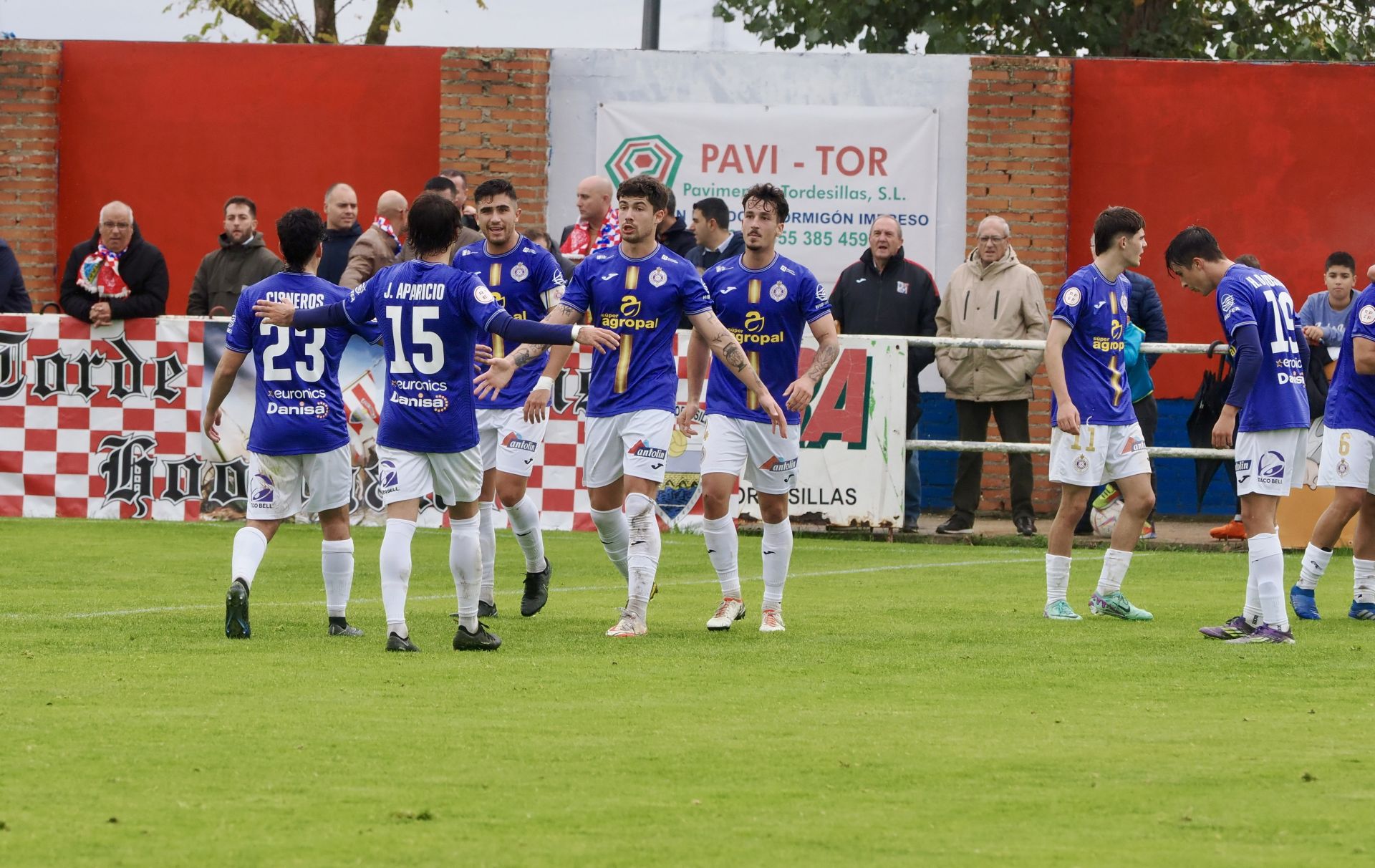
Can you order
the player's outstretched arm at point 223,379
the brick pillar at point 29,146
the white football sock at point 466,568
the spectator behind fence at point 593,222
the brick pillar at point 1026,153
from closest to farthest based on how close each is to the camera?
the white football sock at point 466,568, the player's outstretched arm at point 223,379, the spectator behind fence at point 593,222, the brick pillar at point 1026,153, the brick pillar at point 29,146

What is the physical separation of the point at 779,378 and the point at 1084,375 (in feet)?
5.57

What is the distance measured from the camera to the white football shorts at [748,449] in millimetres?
9656

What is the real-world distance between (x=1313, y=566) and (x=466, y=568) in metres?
4.75

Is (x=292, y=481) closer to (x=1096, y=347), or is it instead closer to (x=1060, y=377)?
(x=1060, y=377)

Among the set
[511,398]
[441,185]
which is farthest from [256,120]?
[511,398]

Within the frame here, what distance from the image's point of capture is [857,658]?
8.52 metres

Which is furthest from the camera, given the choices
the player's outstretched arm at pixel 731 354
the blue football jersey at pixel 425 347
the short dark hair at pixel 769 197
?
the short dark hair at pixel 769 197

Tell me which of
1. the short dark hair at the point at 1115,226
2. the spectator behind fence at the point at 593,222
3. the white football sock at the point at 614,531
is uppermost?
the spectator behind fence at the point at 593,222

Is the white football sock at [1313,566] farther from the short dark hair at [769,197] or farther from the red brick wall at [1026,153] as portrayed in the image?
the red brick wall at [1026,153]

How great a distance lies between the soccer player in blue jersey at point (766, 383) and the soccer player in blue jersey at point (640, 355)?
0.15m

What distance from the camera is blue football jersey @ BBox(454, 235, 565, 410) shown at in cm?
1039

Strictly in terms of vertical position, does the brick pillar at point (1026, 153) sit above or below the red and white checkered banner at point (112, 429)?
above

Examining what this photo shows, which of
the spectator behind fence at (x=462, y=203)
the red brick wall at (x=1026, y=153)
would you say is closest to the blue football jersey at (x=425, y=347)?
the spectator behind fence at (x=462, y=203)

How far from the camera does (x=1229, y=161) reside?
60.4 ft
